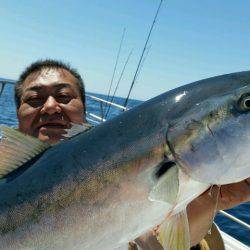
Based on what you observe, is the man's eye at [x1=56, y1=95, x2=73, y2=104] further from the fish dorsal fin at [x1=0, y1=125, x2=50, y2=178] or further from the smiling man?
the fish dorsal fin at [x1=0, y1=125, x2=50, y2=178]

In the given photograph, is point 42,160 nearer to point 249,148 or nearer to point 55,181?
point 55,181

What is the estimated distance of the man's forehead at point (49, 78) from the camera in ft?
14.3

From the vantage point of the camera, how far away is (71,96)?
4355 millimetres

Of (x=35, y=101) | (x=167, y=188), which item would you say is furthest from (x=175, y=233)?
(x=35, y=101)

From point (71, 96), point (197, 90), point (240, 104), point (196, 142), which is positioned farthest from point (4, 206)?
point (71, 96)

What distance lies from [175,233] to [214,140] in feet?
1.93

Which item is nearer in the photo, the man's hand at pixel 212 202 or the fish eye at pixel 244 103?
the fish eye at pixel 244 103

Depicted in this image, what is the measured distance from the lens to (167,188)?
2.31 m

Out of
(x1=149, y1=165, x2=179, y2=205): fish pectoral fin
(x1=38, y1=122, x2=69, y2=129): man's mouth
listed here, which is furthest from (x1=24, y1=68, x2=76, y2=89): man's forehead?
(x1=149, y1=165, x2=179, y2=205): fish pectoral fin

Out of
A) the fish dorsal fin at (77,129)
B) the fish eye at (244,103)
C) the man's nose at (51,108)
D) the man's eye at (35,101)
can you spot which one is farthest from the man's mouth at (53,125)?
the fish eye at (244,103)

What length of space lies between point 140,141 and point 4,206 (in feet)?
2.90

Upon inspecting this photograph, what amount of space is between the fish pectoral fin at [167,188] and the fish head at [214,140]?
0.10 metres

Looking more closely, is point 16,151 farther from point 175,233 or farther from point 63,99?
point 63,99

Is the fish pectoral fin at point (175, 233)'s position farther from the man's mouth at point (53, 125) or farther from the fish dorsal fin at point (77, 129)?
the man's mouth at point (53, 125)
